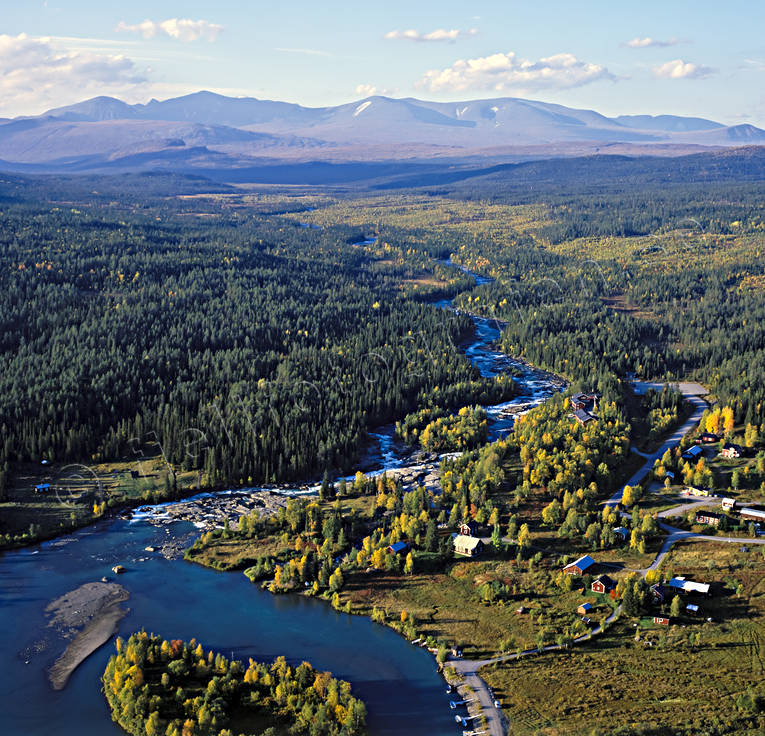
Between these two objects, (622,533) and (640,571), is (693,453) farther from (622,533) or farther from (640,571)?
(640,571)

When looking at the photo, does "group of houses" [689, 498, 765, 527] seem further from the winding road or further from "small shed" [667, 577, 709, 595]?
"small shed" [667, 577, 709, 595]

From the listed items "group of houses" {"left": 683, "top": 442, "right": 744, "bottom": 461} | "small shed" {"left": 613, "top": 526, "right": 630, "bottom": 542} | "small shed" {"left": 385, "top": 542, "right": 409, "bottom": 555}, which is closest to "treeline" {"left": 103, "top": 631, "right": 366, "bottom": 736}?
"small shed" {"left": 385, "top": 542, "right": 409, "bottom": 555}

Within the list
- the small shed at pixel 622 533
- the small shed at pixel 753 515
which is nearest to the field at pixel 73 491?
the small shed at pixel 622 533

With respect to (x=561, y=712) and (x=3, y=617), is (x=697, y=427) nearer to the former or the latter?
(x=561, y=712)

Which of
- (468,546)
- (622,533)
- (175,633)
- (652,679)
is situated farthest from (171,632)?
(622,533)

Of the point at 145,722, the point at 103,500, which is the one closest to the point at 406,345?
the point at 103,500

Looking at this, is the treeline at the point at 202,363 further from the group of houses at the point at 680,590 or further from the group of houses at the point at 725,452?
the group of houses at the point at 680,590
